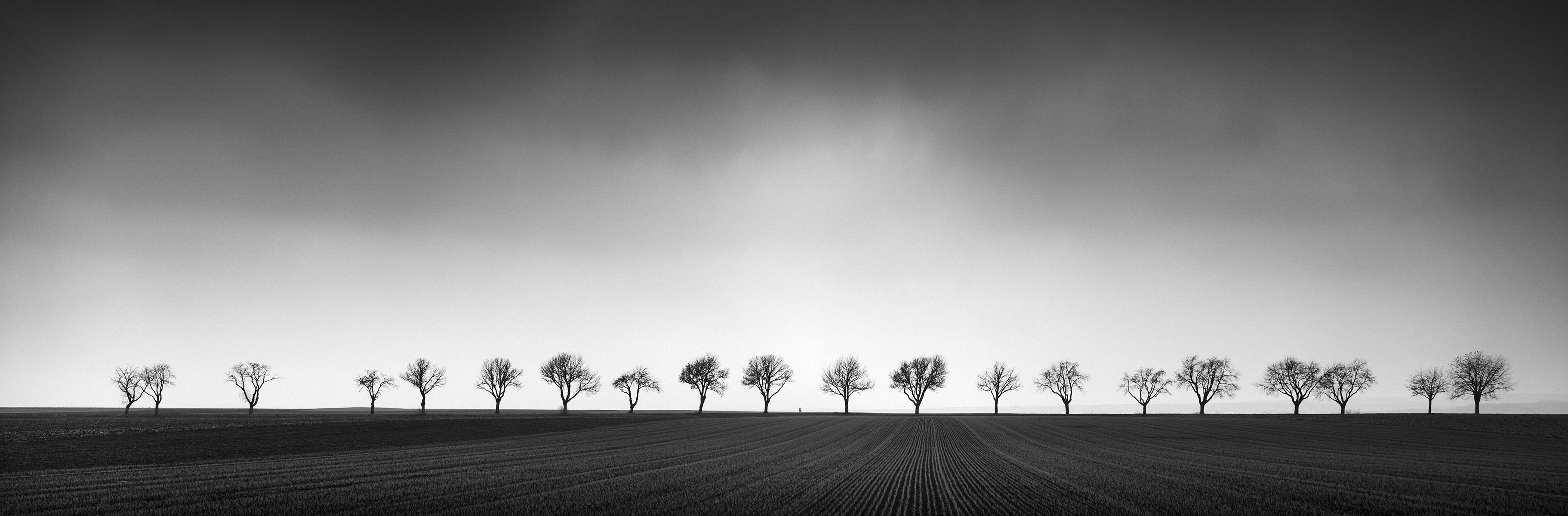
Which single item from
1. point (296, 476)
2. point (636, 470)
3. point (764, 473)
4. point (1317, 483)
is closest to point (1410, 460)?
point (1317, 483)

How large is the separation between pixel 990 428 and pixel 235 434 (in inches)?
2176

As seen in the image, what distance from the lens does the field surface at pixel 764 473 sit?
1472 cm

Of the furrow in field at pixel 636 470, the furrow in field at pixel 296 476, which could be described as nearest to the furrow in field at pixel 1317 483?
the furrow in field at pixel 636 470

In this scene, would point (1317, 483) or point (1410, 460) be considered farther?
point (1410, 460)

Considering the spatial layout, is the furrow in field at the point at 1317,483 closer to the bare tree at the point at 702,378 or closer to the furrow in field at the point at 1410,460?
the furrow in field at the point at 1410,460

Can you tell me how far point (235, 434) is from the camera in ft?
133

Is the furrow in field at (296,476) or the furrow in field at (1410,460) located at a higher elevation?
the furrow in field at (296,476)

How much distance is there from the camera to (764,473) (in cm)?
2088

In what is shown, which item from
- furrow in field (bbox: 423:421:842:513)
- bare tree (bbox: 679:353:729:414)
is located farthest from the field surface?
bare tree (bbox: 679:353:729:414)

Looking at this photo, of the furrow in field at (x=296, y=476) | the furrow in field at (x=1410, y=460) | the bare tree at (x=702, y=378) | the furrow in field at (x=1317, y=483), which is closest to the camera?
the furrow in field at (x=1317, y=483)

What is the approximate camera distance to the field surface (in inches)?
579

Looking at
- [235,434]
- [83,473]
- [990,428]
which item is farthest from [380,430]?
[990,428]

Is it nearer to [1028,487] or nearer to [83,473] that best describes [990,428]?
[1028,487]

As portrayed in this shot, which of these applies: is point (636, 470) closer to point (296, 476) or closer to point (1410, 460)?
point (296, 476)
